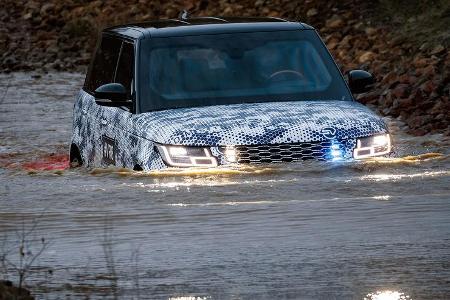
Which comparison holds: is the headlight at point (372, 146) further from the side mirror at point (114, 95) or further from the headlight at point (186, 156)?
the side mirror at point (114, 95)

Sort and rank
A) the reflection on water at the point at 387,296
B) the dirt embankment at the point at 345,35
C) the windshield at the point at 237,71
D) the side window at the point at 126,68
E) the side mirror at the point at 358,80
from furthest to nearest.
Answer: the dirt embankment at the point at 345,35, the side mirror at the point at 358,80, the side window at the point at 126,68, the windshield at the point at 237,71, the reflection on water at the point at 387,296

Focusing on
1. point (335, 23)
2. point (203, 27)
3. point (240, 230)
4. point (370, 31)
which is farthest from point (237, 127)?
point (335, 23)

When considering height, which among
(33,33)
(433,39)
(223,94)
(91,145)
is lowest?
(33,33)

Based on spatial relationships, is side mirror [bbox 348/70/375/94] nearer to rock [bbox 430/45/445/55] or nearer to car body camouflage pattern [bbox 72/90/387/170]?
car body camouflage pattern [bbox 72/90/387/170]

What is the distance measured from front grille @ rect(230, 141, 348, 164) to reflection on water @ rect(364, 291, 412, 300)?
10.9 ft

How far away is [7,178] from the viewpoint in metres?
10.8

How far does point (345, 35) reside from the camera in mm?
24734

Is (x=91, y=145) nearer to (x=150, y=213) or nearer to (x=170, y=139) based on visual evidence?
(x=170, y=139)

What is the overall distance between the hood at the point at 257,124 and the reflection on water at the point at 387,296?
10.9 feet

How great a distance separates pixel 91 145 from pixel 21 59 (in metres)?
15.8

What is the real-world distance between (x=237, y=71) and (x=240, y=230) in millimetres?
3126

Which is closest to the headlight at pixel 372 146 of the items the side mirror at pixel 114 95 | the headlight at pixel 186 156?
the headlight at pixel 186 156

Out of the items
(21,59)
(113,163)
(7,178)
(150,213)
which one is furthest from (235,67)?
(21,59)

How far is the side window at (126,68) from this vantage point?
11453mm
